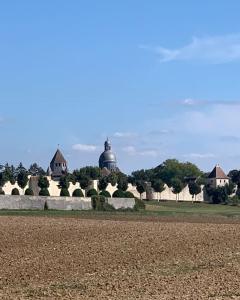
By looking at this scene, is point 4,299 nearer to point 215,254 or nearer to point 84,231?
point 215,254

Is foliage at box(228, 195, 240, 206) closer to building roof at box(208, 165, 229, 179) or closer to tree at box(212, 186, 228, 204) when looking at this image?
tree at box(212, 186, 228, 204)

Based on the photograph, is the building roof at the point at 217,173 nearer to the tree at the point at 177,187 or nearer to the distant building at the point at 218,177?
the distant building at the point at 218,177

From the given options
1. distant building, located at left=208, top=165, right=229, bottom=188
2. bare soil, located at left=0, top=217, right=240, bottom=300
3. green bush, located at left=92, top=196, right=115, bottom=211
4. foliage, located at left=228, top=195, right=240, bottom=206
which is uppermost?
distant building, located at left=208, top=165, right=229, bottom=188

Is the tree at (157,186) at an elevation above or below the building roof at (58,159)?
below

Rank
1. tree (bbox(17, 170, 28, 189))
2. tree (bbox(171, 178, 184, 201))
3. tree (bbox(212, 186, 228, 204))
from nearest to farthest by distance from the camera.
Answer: tree (bbox(17, 170, 28, 189)), tree (bbox(171, 178, 184, 201)), tree (bbox(212, 186, 228, 204))

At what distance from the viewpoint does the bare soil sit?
715 inches

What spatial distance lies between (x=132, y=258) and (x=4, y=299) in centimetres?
910

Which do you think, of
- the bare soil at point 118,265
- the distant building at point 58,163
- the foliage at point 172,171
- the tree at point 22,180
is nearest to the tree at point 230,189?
the foliage at point 172,171

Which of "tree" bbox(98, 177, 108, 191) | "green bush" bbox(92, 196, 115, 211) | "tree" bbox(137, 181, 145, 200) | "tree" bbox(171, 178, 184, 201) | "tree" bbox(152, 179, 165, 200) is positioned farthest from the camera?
"tree" bbox(171, 178, 184, 201)

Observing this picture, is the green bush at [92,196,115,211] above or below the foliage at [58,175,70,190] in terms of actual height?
below

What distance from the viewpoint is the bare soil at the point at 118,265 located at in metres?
18.2

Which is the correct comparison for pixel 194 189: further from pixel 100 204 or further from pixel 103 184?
pixel 100 204

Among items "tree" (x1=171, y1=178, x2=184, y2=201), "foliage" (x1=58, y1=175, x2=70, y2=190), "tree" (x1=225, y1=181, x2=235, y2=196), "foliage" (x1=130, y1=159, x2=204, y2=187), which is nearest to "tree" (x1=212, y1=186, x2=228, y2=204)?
"tree" (x1=225, y1=181, x2=235, y2=196)

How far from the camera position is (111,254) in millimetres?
26766
